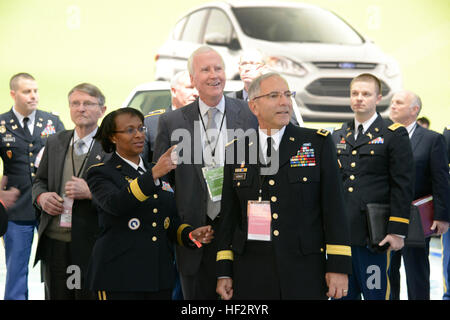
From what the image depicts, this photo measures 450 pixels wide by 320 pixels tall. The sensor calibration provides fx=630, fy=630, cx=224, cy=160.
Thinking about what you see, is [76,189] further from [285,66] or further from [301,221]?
[285,66]

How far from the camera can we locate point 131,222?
9.35ft

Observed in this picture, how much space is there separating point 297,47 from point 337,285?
4232mm

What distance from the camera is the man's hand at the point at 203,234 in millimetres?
2941

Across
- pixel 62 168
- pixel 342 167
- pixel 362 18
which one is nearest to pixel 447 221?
pixel 342 167

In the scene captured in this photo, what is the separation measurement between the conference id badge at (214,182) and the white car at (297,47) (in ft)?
10.9

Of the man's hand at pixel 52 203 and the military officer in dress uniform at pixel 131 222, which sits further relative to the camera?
the man's hand at pixel 52 203

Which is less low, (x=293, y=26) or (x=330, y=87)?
(x=293, y=26)

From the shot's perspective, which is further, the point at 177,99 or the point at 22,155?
the point at 22,155

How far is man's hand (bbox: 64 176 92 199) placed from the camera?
10.9ft

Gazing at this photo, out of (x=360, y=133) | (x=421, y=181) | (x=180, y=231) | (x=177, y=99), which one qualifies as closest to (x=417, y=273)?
(x=421, y=181)

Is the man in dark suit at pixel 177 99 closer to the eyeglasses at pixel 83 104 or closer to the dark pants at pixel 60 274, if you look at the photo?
the eyeglasses at pixel 83 104

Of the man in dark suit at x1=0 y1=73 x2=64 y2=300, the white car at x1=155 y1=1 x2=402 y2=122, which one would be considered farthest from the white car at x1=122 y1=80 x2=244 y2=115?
the white car at x1=155 y1=1 x2=402 y2=122

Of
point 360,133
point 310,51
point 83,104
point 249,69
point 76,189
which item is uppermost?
point 310,51

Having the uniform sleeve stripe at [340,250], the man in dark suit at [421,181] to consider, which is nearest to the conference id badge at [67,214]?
the uniform sleeve stripe at [340,250]
